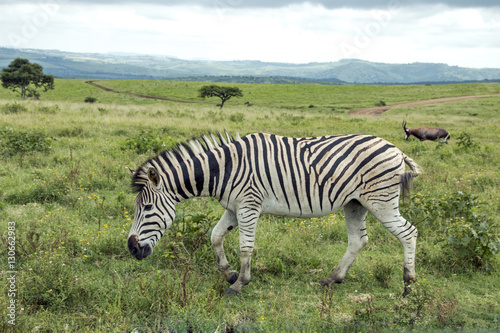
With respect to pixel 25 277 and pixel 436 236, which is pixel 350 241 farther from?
pixel 25 277

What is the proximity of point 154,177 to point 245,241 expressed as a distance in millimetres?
1419

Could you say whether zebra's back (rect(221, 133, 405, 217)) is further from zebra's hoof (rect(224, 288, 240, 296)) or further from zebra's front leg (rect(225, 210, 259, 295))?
zebra's hoof (rect(224, 288, 240, 296))

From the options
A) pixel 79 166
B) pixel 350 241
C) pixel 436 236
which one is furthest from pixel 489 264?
pixel 79 166

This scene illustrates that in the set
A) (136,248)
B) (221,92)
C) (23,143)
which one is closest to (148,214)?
(136,248)

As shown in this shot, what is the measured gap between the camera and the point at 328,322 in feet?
13.6

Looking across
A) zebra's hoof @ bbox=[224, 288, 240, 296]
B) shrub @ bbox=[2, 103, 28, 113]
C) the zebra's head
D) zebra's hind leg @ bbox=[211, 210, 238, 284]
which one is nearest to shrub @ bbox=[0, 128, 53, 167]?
the zebra's head

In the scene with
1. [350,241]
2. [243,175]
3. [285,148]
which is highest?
[285,148]

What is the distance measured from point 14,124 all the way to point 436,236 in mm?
15959

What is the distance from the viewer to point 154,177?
14.9 feet

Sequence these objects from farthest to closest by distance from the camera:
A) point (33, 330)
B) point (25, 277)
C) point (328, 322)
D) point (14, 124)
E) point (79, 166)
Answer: point (14, 124) < point (79, 166) < point (25, 277) < point (328, 322) < point (33, 330)

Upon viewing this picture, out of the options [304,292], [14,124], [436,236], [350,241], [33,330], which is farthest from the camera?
[14,124]

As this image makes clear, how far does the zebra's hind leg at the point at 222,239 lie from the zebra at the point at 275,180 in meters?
0.12

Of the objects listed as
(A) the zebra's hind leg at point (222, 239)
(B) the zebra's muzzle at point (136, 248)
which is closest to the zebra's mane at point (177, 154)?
(B) the zebra's muzzle at point (136, 248)

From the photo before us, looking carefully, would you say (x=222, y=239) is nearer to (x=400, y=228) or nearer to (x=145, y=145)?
(x=400, y=228)
